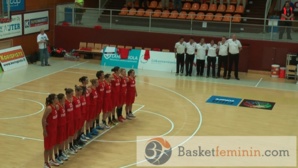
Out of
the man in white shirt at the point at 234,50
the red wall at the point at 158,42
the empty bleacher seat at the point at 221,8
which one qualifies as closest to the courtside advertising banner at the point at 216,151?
the man in white shirt at the point at 234,50

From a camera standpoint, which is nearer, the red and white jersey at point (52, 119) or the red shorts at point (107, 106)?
the red and white jersey at point (52, 119)

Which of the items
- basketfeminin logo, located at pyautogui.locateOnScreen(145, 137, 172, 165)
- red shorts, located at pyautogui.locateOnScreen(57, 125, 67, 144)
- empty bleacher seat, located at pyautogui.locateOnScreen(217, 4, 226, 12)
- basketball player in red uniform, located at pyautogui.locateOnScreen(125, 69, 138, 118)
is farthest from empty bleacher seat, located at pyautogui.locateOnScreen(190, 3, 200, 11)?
red shorts, located at pyautogui.locateOnScreen(57, 125, 67, 144)

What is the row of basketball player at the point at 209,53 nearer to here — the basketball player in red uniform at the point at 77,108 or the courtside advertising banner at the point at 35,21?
the courtside advertising banner at the point at 35,21

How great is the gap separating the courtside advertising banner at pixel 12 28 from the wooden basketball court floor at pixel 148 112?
68.9 inches

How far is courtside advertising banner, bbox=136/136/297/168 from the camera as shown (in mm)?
11602

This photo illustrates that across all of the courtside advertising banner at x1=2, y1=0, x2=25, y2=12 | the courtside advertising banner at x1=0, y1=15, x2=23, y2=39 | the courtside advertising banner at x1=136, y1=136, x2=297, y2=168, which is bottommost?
the courtside advertising banner at x1=136, y1=136, x2=297, y2=168

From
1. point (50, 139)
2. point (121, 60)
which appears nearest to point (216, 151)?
point (50, 139)

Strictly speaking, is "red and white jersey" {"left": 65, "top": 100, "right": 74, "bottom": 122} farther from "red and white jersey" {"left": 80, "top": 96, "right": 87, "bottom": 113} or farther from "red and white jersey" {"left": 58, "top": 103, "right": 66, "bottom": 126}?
"red and white jersey" {"left": 80, "top": 96, "right": 87, "bottom": 113}

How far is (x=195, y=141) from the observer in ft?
42.9

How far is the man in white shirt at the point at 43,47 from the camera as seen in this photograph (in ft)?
73.7

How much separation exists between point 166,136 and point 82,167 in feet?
10.2

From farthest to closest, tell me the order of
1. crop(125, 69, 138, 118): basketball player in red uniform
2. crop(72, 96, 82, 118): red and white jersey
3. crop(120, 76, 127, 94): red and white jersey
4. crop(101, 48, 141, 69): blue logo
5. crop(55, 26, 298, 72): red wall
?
crop(101, 48, 141, 69): blue logo, crop(55, 26, 298, 72): red wall, crop(125, 69, 138, 118): basketball player in red uniform, crop(120, 76, 127, 94): red and white jersey, crop(72, 96, 82, 118): red and white jersey

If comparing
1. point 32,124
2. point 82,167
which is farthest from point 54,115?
point 32,124

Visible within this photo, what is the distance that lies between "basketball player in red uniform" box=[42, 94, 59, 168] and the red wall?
1374cm
